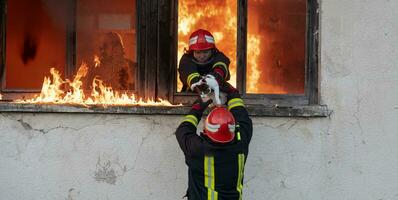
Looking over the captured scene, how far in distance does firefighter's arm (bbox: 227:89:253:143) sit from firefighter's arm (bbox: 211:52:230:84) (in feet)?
0.59

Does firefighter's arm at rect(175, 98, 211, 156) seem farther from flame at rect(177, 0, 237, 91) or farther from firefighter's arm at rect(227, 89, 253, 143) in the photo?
flame at rect(177, 0, 237, 91)

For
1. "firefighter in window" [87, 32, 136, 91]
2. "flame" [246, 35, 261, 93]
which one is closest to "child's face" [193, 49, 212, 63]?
"flame" [246, 35, 261, 93]

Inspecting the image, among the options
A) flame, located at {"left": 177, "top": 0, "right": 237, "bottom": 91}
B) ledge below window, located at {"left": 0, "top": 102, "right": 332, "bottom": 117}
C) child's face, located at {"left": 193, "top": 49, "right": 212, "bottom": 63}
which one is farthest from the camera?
flame, located at {"left": 177, "top": 0, "right": 237, "bottom": 91}

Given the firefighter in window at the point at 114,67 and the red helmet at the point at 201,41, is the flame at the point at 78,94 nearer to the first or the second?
the firefighter in window at the point at 114,67

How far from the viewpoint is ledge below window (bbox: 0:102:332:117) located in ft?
18.5

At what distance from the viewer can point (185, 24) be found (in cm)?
607

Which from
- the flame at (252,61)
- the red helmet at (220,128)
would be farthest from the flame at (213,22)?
the red helmet at (220,128)

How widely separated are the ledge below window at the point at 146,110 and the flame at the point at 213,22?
47 centimetres

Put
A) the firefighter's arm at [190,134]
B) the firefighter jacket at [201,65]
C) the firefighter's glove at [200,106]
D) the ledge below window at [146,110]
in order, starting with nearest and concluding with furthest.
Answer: the firefighter's arm at [190,134] → the firefighter's glove at [200,106] → the firefighter jacket at [201,65] → the ledge below window at [146,110]

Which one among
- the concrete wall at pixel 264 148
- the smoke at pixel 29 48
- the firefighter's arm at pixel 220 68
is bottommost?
the concrete wall at pixel 264 148

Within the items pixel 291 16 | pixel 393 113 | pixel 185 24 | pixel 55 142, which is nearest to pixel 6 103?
pixel 55 142

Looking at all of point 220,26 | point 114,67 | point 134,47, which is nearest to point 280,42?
point 220,26

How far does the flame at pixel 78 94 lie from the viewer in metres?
5.97

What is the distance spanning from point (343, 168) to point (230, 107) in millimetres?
1503
